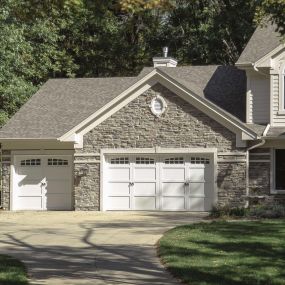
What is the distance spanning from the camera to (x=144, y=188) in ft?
88.5

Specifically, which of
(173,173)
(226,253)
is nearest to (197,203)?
(173,173)

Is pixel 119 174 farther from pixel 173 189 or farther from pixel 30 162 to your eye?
pixel 30 162

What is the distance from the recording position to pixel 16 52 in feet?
102

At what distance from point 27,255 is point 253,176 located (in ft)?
41.3

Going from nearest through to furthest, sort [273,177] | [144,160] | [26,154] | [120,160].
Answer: [273,177] → [144,160] → [120,160] → [26,154]

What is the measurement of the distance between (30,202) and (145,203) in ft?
15.2

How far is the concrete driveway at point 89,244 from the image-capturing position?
41.4 feet

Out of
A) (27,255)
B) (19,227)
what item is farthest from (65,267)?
(19,227)

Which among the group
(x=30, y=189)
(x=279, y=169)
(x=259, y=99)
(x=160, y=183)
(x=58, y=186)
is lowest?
(x=30, y=189)

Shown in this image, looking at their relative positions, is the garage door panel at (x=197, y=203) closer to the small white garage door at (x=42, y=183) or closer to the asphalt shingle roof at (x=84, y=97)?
the asphalt shingle roof at (x=84, y=97)

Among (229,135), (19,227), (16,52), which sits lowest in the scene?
(19,227)

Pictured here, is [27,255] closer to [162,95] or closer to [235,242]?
[235,242]

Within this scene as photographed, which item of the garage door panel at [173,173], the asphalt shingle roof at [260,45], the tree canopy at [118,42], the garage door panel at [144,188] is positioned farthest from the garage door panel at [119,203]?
the tree canopy at [118,42]

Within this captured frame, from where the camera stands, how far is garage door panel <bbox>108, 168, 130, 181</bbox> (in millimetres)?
27109
